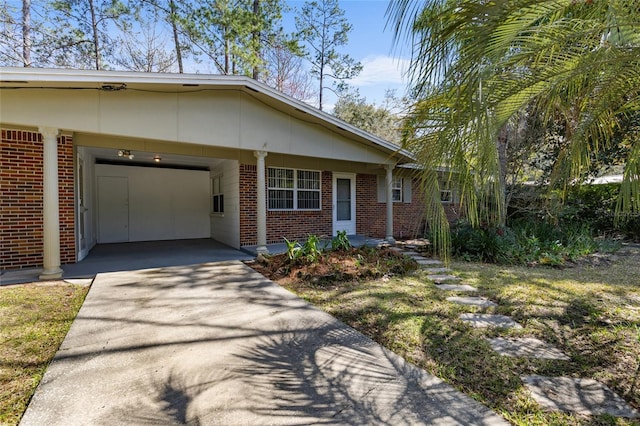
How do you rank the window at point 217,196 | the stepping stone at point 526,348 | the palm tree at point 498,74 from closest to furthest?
the palm tree at point 498,74, the stepping stone at point 526,348, the window at point 217,196

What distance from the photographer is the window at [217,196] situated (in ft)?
35.3

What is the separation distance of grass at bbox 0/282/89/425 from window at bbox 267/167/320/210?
5.44 m

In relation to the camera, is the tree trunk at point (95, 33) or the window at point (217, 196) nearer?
the window at point (217, 196)

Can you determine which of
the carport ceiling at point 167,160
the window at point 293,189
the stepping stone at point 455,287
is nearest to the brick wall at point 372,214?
the window at point 293,189

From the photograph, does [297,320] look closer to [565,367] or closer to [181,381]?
[181,381]

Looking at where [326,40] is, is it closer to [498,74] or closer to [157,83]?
[157,83]

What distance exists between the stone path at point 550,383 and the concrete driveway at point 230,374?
63cm

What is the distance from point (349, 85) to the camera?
20.1m

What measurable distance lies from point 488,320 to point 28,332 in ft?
17.0

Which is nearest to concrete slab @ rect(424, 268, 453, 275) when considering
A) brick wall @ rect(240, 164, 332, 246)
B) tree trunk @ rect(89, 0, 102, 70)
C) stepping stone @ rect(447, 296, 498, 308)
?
stepping stone @ rect(447, 296, 498, 308)

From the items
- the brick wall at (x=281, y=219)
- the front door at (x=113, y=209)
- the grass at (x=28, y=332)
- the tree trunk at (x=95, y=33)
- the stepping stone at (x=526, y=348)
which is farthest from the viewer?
the tree trunk at (x=95, y=33)

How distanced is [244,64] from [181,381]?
53.8 ft

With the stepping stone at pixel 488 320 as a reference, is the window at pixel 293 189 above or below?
above

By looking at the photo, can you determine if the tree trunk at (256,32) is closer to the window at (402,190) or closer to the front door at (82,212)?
the window at (402,190)
